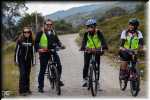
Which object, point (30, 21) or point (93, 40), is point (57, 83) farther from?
point (30, 21)

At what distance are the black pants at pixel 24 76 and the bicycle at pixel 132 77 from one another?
1891 millimetres

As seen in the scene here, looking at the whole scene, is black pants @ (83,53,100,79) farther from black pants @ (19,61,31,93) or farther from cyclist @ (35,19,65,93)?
black pants @ (19,61,31,93)

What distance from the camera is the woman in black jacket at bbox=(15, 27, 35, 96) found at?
216ft

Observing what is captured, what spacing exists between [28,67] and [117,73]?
6.16 ft

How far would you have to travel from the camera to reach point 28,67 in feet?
217

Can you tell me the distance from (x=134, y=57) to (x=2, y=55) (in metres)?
2.65

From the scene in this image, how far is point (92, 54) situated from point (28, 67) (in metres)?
1.31

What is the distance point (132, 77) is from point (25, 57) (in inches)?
87.1

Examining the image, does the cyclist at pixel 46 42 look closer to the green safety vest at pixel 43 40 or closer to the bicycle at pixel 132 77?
the green safety vest at pixel 43 40

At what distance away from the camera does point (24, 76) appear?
65.9 metres

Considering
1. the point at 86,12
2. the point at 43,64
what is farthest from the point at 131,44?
the point at 43,64

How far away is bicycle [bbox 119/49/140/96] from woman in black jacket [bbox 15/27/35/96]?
1.89 m

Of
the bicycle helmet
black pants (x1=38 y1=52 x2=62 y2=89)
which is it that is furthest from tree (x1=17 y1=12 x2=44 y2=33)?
the bicycle helmet

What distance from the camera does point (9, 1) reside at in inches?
2594
